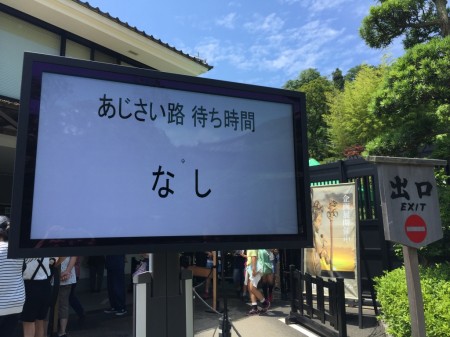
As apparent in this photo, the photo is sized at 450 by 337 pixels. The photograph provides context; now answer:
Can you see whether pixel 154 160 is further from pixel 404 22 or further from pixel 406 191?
pixel 404 22

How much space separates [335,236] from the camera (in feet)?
21.6

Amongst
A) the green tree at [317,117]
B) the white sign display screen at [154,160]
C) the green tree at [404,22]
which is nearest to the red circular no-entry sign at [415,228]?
the white sign display screen at [154,160]

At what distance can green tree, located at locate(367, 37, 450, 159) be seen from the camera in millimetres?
4680

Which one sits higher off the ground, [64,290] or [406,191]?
[406,191]

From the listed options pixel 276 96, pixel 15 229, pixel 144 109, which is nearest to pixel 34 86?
pixel 144 109

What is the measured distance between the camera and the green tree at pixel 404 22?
552 centimetres

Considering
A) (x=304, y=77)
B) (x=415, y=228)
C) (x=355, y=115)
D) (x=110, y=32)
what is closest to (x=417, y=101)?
(x=415, y=228)

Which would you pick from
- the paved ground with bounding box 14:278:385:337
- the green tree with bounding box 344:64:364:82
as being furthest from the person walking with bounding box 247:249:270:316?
the green tree with bounding box 344:64:364:82

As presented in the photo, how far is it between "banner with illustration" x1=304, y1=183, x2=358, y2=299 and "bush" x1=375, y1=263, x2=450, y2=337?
59.7 inches

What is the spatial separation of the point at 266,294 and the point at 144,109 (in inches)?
280

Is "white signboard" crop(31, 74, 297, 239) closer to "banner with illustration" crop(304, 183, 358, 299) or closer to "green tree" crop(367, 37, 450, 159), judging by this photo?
"green tree" crop(367, 37, 450, 159)

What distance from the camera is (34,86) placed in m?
1.65

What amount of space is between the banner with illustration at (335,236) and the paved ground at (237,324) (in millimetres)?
623

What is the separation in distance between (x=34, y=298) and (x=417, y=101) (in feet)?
18.0
